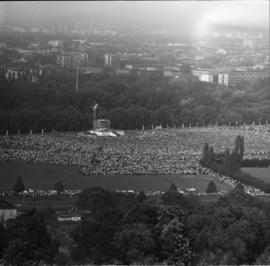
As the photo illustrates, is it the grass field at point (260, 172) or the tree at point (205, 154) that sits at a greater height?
the tree at point (205, 154)

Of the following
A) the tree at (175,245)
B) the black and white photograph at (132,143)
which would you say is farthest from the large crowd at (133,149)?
the tree at (175,245)

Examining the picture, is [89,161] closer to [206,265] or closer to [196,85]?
[206,265]

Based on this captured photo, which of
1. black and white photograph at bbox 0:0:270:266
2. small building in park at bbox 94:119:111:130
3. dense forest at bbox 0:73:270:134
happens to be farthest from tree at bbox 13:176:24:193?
small building in park at bbox 94:119:111:130

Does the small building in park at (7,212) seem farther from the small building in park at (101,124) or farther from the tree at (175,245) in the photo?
the small building in park at (101,124)

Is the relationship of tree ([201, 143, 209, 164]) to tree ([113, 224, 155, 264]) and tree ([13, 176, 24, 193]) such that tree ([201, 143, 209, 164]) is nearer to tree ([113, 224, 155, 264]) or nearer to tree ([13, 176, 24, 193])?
tree ([13, 176, 24, 193])

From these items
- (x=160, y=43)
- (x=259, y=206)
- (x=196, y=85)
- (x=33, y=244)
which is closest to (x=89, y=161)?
(x=259, y=206)
